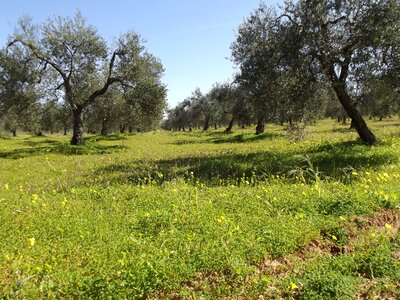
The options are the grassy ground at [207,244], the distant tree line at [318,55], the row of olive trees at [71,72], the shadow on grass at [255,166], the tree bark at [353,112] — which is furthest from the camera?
the row of olive trees at [71,72]

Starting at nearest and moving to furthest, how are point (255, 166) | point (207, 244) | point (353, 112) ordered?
point (207, 244) < point (255, 166) < point (353, 112)

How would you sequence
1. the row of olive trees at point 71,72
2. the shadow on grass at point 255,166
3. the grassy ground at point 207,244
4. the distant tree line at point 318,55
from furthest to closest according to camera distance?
the row of olive trees at point 71,72, the distant tree line at point 318,55, the shadow on grass at point 255,166, the grassy ground at point 207,244

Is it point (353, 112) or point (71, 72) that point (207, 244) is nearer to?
point (353, 112)

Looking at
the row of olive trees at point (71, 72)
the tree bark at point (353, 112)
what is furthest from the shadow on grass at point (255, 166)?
the row of olive trees at point (71, 72)

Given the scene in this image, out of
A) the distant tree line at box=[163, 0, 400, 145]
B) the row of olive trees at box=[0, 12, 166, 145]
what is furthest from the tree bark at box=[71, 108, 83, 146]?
the distant tree line at box=[163, 0, 400, 145]

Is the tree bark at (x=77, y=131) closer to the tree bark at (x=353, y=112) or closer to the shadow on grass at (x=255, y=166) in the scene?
the shadow on grass at (x=255, y=166)

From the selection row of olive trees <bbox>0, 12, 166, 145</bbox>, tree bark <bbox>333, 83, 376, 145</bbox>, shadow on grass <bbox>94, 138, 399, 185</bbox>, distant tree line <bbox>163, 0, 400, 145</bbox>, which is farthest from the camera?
row of olive trees <bbox>0, 12, 166, 145</bbox>

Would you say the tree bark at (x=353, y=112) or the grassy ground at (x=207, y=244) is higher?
the tree bark at (x=353, y=112)

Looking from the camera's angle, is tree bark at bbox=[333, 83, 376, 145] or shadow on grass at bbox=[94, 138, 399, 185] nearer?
shadow on grass at bbox=[94, 138, 399, 185]

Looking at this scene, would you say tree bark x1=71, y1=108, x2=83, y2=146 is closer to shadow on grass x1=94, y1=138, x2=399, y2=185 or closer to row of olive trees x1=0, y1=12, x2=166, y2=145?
row of olive trees x1=0, y1=12, x2=166, y2=145

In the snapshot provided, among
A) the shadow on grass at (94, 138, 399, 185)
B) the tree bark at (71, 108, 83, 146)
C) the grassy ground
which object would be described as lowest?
the grassy ground

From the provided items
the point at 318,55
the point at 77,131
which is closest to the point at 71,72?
the point at 77,131

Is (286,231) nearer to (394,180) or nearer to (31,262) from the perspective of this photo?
(31,262)

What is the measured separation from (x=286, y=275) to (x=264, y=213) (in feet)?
7.47
